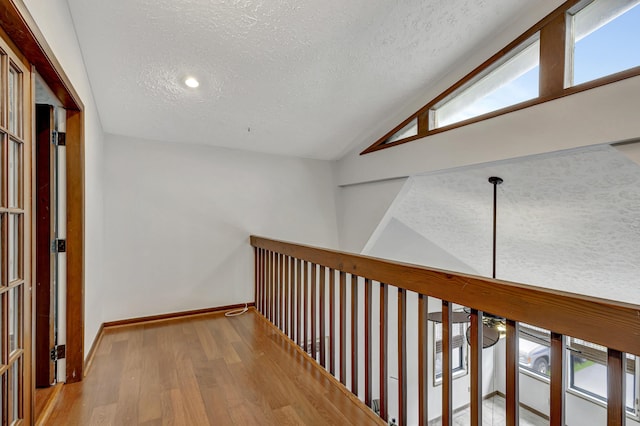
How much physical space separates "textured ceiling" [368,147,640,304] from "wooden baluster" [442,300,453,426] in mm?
1696

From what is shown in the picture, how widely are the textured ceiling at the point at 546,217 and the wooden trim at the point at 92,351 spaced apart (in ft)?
10.6

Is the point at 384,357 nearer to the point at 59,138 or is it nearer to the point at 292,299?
the point at 292,299

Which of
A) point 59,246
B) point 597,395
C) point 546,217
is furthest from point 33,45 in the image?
point 597,395

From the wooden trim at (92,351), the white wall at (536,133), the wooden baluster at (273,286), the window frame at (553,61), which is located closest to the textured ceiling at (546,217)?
the white wall at (536,133)

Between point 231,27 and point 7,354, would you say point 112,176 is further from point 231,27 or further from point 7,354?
point 7,354

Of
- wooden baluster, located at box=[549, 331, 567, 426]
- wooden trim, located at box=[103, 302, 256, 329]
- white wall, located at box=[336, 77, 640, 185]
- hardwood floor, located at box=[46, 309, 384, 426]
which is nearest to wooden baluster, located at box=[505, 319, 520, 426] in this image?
wooden baluster, located at box=[549, 331, 567, 426]

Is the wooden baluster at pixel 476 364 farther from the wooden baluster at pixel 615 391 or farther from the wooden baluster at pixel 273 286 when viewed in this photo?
the wooden baluster at pixel 273 286

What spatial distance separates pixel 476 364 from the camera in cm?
127

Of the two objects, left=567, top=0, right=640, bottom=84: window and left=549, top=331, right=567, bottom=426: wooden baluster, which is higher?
left=567, top=0, right=640, bottom=84: window

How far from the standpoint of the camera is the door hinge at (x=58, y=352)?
1.99 metres

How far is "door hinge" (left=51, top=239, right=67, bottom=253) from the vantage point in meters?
1.95

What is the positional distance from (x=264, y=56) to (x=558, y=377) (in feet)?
8.42

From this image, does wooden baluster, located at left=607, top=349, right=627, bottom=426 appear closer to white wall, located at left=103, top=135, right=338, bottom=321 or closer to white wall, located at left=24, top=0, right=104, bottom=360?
white wall, located at left=24, top=0, right=104, bottom=360

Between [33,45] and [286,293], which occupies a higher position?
[33,45]
